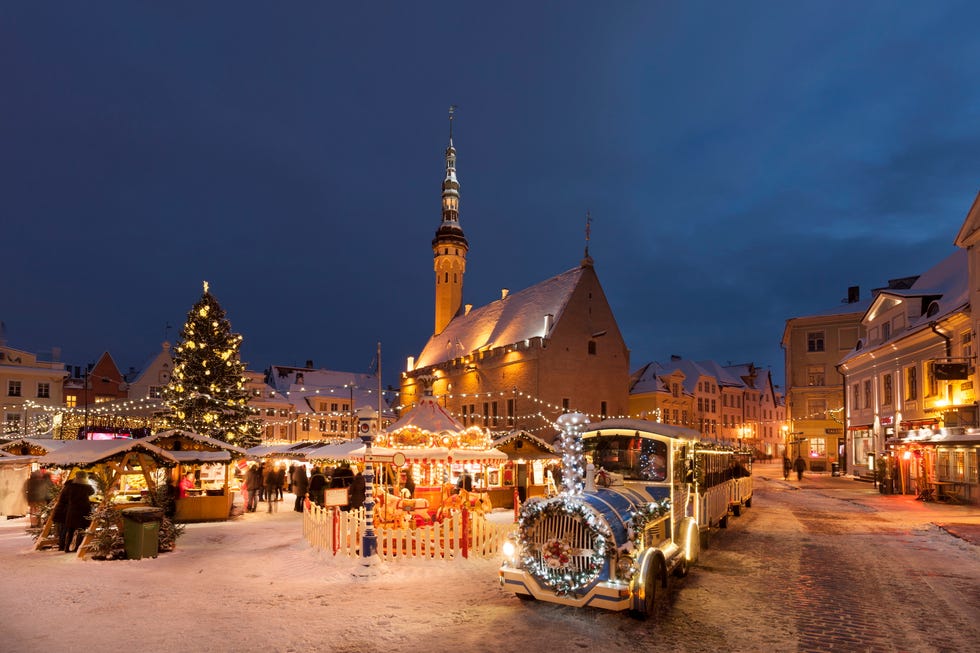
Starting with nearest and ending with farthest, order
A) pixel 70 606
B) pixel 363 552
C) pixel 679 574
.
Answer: pixel 70 606, pixel 679 574, pixel 363 552

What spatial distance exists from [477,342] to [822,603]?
154ft

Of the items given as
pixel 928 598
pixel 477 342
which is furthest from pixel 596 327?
pixel 928 598

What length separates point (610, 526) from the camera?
920cm

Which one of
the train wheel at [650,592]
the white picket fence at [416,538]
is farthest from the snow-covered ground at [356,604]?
the white picket fence at [416,538]

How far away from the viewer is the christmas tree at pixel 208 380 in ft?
111

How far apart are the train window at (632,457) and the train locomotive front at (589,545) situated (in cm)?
78

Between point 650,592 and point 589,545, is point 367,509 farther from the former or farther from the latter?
point 650,592

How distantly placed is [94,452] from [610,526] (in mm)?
14309

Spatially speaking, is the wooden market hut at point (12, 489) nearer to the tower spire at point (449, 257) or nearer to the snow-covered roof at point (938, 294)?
the snow-covered roof at point (938, 294)

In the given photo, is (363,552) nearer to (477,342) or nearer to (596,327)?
(596,327)

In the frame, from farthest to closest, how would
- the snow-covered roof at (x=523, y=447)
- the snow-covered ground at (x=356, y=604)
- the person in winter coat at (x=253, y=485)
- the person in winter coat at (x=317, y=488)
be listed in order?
the snow-covered roof at (x=523, y=447)
the person in winter coat at (x=253, y=485)
the person in winter coat at (x=317, y=488)
the snow-covered ground at (x=356, y=604)

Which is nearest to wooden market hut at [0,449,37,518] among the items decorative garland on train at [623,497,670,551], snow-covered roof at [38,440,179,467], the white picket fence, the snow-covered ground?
snow-covered roof at [38,440,179,467]

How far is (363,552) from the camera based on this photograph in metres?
13.2

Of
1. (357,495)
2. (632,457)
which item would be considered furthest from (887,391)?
(357,495)
